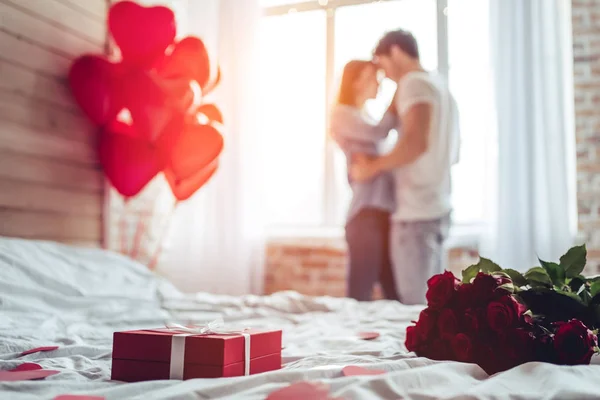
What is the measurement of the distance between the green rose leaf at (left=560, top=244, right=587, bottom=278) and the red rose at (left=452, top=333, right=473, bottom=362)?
0.81ft

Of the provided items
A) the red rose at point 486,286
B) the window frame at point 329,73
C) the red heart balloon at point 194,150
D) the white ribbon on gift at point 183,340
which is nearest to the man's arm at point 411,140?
the window frame at point 329,73

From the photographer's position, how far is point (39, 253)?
1.79m

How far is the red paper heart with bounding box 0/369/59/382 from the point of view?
855mm

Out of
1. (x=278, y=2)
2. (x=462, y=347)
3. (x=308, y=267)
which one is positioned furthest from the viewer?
(x=278, y=2)

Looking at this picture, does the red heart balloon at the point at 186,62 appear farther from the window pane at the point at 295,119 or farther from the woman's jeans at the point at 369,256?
the woman's jeans at the point at 369,256

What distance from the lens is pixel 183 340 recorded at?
0.86 m

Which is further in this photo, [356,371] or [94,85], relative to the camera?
[94,85]

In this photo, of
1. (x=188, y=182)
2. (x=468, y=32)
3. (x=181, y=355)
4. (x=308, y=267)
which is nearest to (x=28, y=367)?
(x=181, y=355)

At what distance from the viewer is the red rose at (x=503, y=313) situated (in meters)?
0.95

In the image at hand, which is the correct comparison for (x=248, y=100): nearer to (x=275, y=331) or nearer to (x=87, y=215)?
(x=87, y=215)

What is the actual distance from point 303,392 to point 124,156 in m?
1.80

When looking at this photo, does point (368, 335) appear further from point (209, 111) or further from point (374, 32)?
point (374, 32)

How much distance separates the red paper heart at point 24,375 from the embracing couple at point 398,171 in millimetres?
1939

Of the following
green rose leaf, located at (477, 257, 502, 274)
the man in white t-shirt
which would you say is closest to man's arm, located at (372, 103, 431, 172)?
the man in white t-shirt
